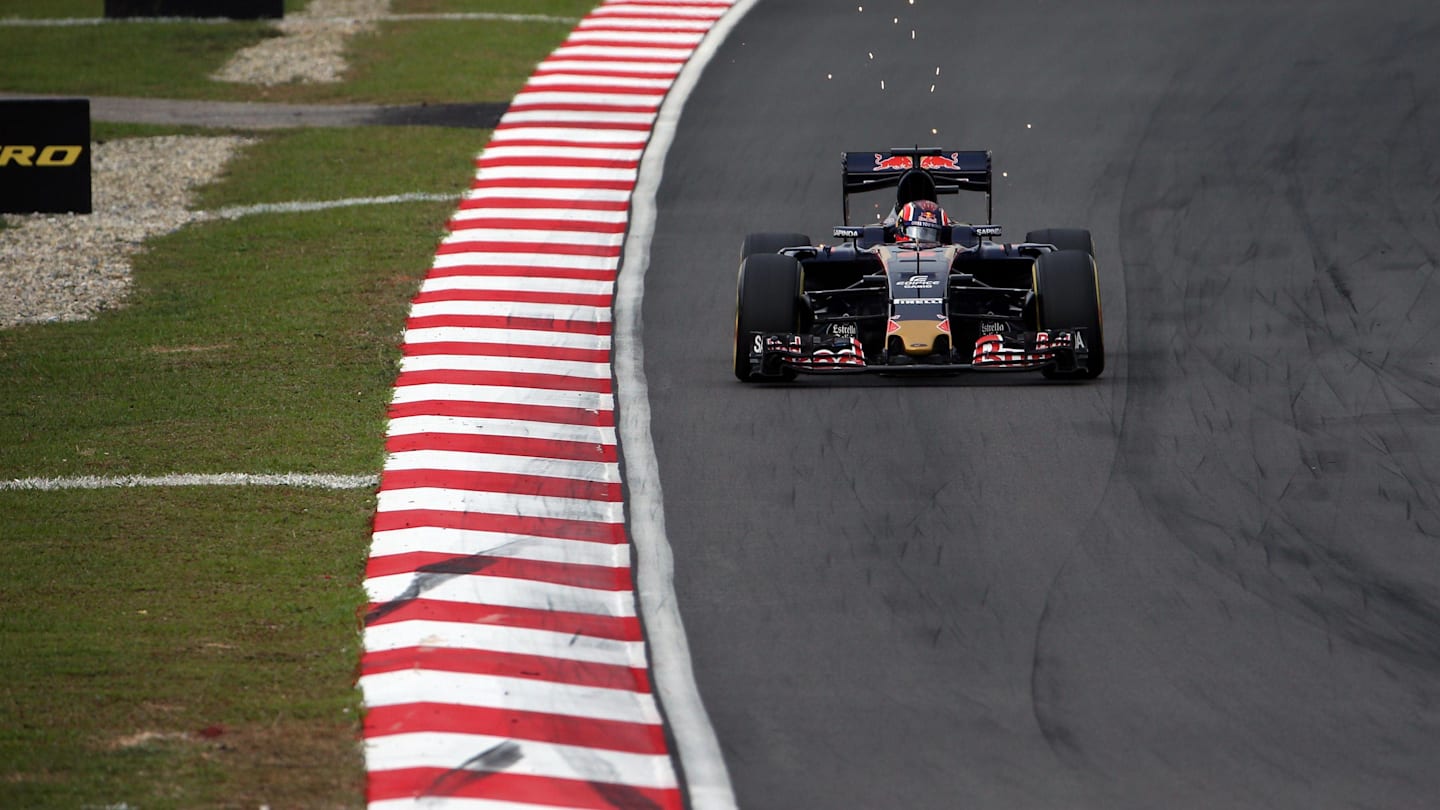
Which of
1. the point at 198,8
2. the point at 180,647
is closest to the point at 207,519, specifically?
the point at 180,647

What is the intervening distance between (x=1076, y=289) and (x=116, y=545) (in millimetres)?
7546

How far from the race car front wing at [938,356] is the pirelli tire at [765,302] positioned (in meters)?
0.10

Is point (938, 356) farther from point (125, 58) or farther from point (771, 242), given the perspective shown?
point (125, 58)

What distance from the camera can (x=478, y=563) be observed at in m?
12.8

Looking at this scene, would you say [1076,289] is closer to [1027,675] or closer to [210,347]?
[1027,675]

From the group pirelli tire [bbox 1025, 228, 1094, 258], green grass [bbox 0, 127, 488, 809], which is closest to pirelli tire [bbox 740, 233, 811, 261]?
pirelli tire [bbox 1025, 228, 1094, 258]

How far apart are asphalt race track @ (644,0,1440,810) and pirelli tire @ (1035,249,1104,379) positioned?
28cm

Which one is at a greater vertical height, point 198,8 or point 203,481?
point 198,8

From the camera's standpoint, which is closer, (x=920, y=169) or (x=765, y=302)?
(x=765, y=302)

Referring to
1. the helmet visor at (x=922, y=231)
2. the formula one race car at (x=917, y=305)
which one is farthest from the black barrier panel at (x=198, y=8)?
Answer: the helmet visor at (x=922, y=231)

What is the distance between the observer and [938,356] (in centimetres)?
1559

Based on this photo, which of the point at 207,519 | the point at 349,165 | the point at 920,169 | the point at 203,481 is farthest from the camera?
the point at 349,165

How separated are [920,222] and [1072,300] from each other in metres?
1.84

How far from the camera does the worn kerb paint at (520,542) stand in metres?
10.1
